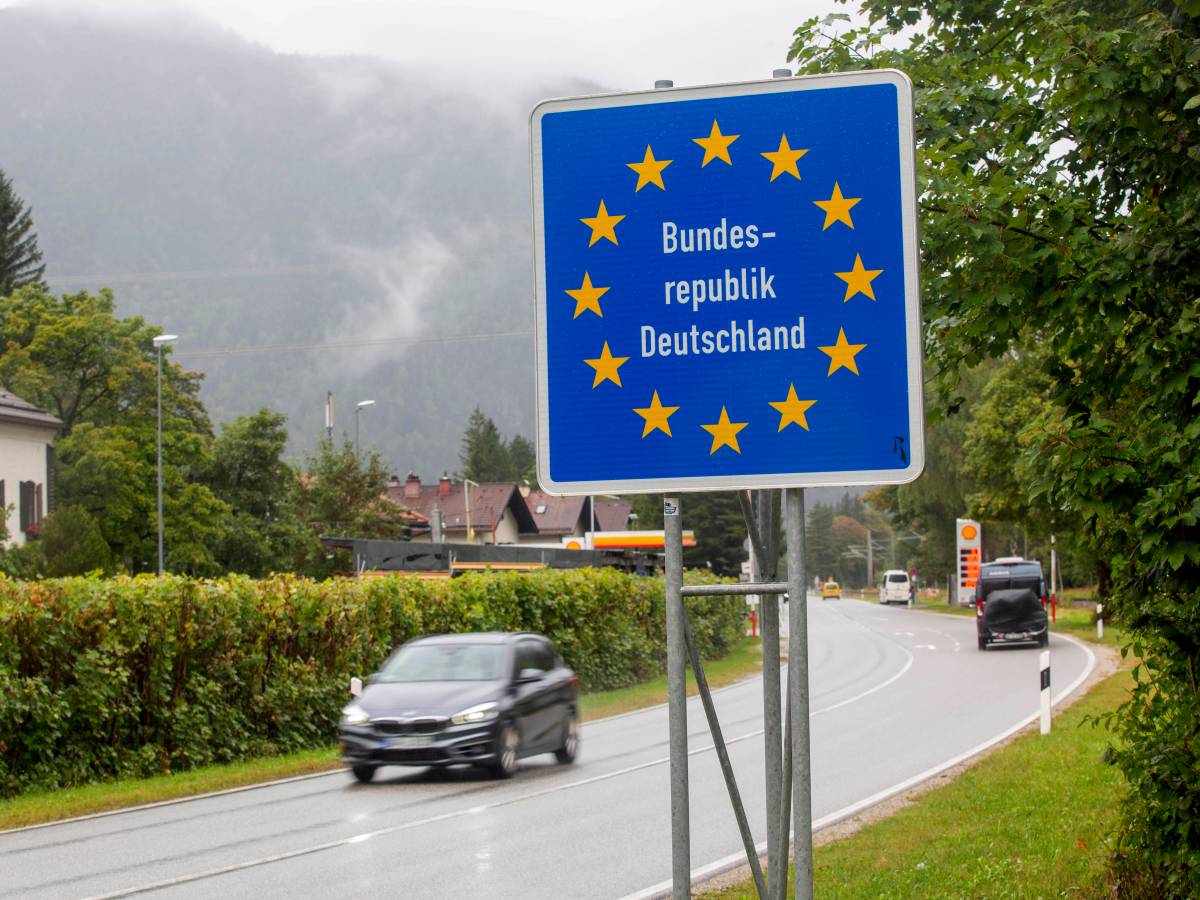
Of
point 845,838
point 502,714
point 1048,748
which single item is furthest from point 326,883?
point 1048,748

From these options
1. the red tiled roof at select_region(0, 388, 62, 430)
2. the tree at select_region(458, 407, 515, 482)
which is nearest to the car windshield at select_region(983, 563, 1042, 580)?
the red tiled roof at select_region(0, 388, 62, 430)

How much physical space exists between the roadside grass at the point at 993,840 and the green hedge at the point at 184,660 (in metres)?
9.58

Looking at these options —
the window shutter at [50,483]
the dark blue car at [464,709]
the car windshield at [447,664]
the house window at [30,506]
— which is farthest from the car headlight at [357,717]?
the window shutter at [50,483]

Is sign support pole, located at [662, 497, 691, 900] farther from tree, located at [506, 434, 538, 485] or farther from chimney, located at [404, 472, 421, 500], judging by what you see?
tree, located at [506, 434, 538, 485]

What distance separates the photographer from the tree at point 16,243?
3450 inches

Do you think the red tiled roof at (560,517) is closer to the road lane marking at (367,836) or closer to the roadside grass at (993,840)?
the road lane marking at (367,836)

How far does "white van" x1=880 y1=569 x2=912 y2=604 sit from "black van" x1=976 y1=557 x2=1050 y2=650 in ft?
212

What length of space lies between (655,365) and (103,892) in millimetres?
8317

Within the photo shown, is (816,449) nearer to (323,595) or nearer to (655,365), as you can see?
(655,365)

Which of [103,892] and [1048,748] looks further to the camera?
[1048,748]

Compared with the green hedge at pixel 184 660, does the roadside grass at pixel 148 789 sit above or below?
below

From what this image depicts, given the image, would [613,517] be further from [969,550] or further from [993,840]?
[993,840]

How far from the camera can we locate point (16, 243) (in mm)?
92500

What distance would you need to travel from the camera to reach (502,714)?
16969 mm
